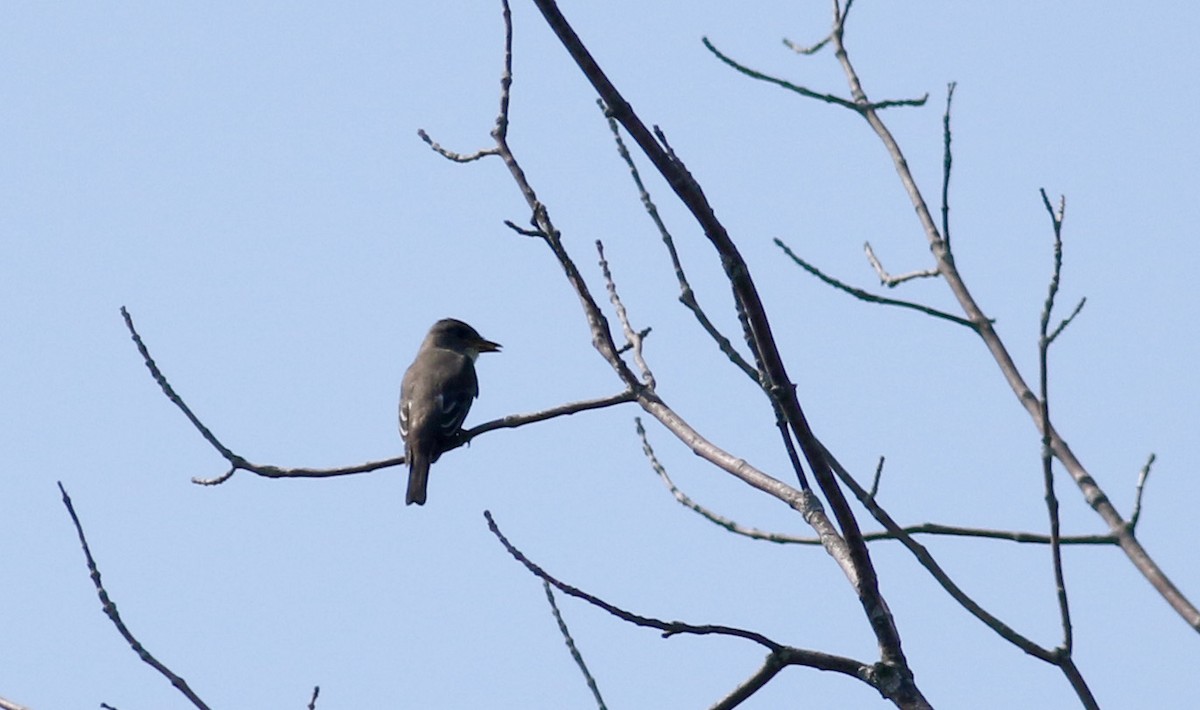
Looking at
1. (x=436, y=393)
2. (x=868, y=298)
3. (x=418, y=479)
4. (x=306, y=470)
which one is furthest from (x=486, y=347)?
(x=868, y=298)

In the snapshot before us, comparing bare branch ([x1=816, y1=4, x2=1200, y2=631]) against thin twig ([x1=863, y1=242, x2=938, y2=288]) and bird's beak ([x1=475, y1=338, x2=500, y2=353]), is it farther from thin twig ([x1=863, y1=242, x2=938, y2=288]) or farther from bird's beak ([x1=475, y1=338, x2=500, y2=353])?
bird's beak ([x1=475, y1=338, x2=500, y2=353])

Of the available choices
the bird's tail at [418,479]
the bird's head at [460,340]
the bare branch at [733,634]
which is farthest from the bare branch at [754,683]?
the bird's head at [460,340]

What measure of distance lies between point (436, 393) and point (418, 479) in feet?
3.35

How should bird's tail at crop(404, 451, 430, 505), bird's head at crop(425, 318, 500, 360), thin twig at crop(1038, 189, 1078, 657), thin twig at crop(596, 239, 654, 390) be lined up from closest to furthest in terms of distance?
thin twig at crop(1038, 189, 1078, 657)
thin twig at crop(596, 239, 654, 390)
bird's tail at crop(404, 451, 430, 505)
bird's head at crop(425, 318, 500, 360)

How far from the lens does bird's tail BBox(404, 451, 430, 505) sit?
10164 mm

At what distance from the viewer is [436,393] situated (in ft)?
36.6

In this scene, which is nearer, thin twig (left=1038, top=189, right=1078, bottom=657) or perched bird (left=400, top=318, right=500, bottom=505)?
thin twig (left=1038, top=189, right=1078, bottom=657)

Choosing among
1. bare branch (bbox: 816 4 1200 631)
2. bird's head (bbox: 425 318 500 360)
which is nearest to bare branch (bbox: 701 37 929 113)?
bare branch (bbox: 816 4 1200 631)

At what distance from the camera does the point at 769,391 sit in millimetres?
3346

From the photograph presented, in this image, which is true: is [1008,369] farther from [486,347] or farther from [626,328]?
[486,347]

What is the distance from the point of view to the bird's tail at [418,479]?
1016 cm

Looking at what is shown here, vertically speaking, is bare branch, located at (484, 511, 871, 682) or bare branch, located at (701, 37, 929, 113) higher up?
bare branch, located at (701, 37, 929, 113)

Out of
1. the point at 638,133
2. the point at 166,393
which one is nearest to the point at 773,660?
the point at 638,133

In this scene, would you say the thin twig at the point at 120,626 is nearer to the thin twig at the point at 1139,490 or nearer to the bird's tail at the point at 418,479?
the thin twig at the point at 1139,490
